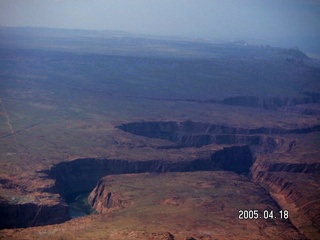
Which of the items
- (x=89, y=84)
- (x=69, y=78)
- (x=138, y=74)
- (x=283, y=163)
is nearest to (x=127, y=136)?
(x=283, y=163)

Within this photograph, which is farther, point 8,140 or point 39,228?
point 8,140

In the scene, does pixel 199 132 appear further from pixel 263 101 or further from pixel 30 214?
pixel 30 214

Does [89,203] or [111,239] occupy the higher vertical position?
[111,239]

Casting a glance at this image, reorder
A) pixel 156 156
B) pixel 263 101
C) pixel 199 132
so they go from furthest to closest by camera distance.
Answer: pixel 263 101 < pixel 199 132 < pixel 156 156

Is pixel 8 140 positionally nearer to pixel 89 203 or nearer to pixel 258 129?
pixel 89 203

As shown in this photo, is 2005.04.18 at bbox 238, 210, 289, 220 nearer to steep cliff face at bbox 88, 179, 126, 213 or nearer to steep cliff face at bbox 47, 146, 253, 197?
steep cliff face at bbox 88, 179, 126, 213

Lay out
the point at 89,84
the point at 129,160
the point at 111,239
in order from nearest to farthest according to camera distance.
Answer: the point at 111,239 < the point at 129,160 < the point at 89,84

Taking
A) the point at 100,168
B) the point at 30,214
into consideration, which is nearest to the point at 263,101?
the point at 100,168

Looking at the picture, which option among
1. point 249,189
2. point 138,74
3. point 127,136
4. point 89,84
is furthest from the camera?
point 138,74
